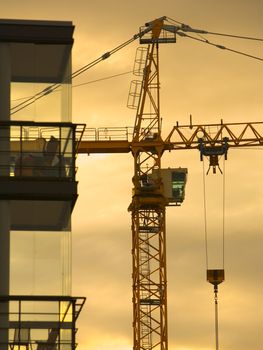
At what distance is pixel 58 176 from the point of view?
143ft

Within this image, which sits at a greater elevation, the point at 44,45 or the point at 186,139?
the point at 186,139

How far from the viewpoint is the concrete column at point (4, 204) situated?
42.1 m

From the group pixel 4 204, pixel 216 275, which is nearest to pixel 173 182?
pixel 216 275

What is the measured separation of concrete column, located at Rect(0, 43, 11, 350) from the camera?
42125 millimetres

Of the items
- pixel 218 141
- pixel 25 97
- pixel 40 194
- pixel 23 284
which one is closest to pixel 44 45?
pixel 25 97

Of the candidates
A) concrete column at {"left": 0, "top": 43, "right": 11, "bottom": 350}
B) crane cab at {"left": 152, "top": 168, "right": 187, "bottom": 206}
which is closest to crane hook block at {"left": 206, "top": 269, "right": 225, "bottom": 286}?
crane cab at {"left": 152, "top": 168, "right": 187, "bottom": 206}

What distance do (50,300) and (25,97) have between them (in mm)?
6521

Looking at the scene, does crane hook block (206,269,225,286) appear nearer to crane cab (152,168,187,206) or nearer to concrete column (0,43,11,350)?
crane cab (152,168,187,206)

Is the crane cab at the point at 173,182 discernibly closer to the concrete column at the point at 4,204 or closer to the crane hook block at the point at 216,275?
the crane hook block at the point at 216,275

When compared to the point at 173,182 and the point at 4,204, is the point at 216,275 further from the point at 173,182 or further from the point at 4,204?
the point at 4,204

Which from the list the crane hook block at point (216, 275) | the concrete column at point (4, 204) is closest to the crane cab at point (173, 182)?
the crane hook block at point (216, 275)

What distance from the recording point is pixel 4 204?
4356 centimetres

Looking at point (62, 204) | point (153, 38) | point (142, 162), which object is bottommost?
point (62, 204)

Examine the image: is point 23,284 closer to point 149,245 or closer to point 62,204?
point 62,204
